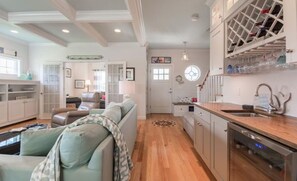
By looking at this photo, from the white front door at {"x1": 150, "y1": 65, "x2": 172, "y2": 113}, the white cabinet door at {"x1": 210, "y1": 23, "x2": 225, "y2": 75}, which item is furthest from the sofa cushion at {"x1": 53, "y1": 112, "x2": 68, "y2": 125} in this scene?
the white front door at {"x1": 150, "y1": 65, "x2": 172, "y2": 113}

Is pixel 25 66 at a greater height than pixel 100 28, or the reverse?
pixel 100 28

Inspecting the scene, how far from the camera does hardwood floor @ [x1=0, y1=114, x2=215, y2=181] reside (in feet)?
7.82

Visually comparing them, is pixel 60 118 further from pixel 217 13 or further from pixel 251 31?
pixel 251 31

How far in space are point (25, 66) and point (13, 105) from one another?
169 cm

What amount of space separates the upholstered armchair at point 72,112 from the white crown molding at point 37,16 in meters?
2.00

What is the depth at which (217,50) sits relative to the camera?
2.90 metres

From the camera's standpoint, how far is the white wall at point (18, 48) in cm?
541

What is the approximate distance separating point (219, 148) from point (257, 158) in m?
0.70

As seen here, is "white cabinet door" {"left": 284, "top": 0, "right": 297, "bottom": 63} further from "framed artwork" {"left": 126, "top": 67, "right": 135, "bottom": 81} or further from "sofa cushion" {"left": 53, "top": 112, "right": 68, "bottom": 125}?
"framed artwork" {"left": 126, "top": 67, "right": 135, "bottom": 81}

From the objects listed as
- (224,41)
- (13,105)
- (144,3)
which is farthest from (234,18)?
(13,105)

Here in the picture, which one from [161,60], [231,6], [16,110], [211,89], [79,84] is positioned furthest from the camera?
[79,84]

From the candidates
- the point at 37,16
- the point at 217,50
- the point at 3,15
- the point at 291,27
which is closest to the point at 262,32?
the point at 291,27

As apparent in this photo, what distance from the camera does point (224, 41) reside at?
8.71ft

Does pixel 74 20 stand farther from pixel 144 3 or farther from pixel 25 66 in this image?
pixel 25 66
